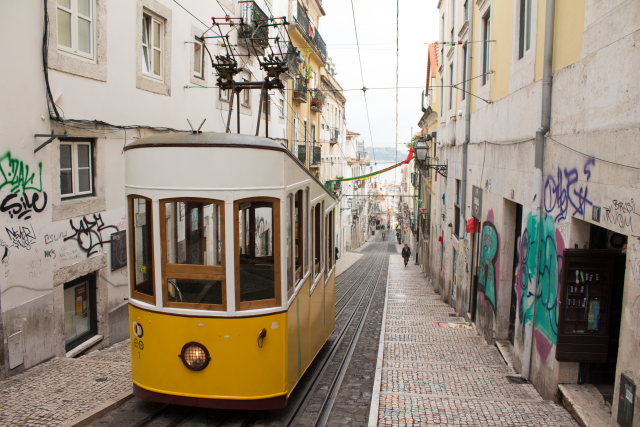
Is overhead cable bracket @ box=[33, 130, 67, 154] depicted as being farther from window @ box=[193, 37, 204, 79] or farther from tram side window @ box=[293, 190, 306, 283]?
window @ box=[193, 37, 204, 79]

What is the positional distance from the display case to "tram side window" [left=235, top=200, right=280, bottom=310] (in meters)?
3.23

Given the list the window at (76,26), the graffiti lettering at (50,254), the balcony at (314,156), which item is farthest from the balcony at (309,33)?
the graffiti lettering at (50,254)

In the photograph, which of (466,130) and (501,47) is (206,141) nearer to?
(501,47)

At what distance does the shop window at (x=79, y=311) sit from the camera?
25.2ft

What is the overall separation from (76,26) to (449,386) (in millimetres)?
7497

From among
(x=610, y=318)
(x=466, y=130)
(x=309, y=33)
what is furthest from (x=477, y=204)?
(x=309, y=33)

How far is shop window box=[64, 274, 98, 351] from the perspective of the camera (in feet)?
25.2

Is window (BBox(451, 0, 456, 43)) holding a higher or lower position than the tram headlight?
higher

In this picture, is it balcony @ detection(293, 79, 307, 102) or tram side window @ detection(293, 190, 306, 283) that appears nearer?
tram side window @ detection(293, 190, 306, 283)

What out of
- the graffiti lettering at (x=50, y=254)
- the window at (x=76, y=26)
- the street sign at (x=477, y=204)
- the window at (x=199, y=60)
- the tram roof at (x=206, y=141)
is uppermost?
the window at (x=199, y=60)

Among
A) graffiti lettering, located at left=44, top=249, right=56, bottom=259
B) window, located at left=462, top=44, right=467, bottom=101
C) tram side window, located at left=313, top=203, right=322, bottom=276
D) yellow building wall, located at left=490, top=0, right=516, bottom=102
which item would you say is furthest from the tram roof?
window, located at left=462, top=44, right=467, bottom=101

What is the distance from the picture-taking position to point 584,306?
5.61 meters

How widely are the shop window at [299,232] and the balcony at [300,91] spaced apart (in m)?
18.0

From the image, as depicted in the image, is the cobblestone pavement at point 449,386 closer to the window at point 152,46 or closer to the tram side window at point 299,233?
the tram side window at point 299,233
